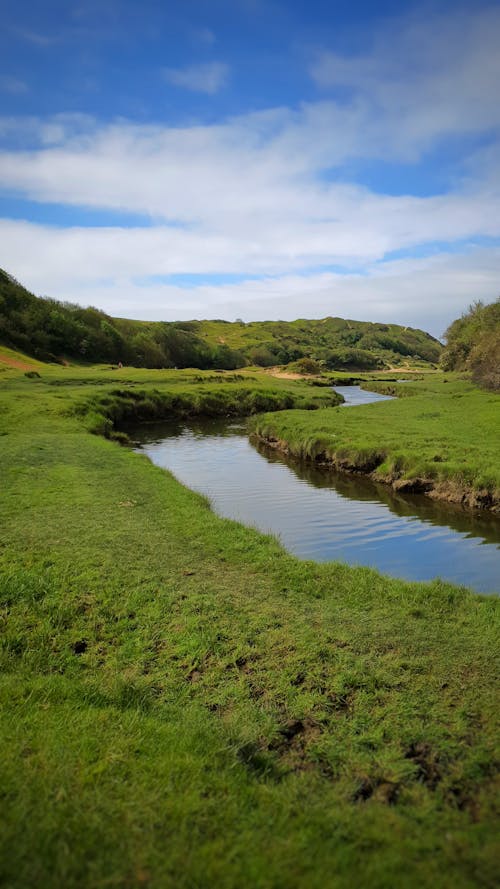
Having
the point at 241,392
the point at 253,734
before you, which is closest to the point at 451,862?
Answer: the point at 253,734

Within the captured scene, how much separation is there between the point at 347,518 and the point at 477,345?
58.5 metres

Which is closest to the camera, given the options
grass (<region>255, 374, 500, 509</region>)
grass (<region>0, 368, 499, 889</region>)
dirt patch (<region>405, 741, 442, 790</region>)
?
grass (<region>0, 368, 499, 889</region>)

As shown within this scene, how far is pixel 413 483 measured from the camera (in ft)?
72.2

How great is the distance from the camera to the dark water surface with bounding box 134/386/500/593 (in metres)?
14.1

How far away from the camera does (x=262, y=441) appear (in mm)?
37781

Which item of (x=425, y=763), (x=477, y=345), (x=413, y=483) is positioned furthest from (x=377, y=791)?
(x=477, y=345)

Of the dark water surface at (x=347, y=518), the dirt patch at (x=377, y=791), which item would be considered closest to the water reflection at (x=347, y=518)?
the dark water surface at (x=347, y=518)

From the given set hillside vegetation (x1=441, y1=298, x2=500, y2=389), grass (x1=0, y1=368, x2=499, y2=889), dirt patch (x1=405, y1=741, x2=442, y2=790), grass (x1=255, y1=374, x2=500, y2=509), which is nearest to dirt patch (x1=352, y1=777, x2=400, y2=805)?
grass (x1=0, y1=368, x2=499, y2=889)

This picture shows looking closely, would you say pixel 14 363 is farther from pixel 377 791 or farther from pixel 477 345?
pixel 377 791

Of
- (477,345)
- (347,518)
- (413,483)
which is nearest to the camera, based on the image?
(347,518)

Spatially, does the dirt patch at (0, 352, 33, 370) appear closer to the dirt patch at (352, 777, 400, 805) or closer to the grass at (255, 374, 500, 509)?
the grass at (255, 374, 500, 509)

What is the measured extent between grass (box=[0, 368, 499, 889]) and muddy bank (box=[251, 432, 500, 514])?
10395 millimetres

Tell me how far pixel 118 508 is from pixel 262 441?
23.0 meters

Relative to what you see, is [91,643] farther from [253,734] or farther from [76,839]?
[76,839]
